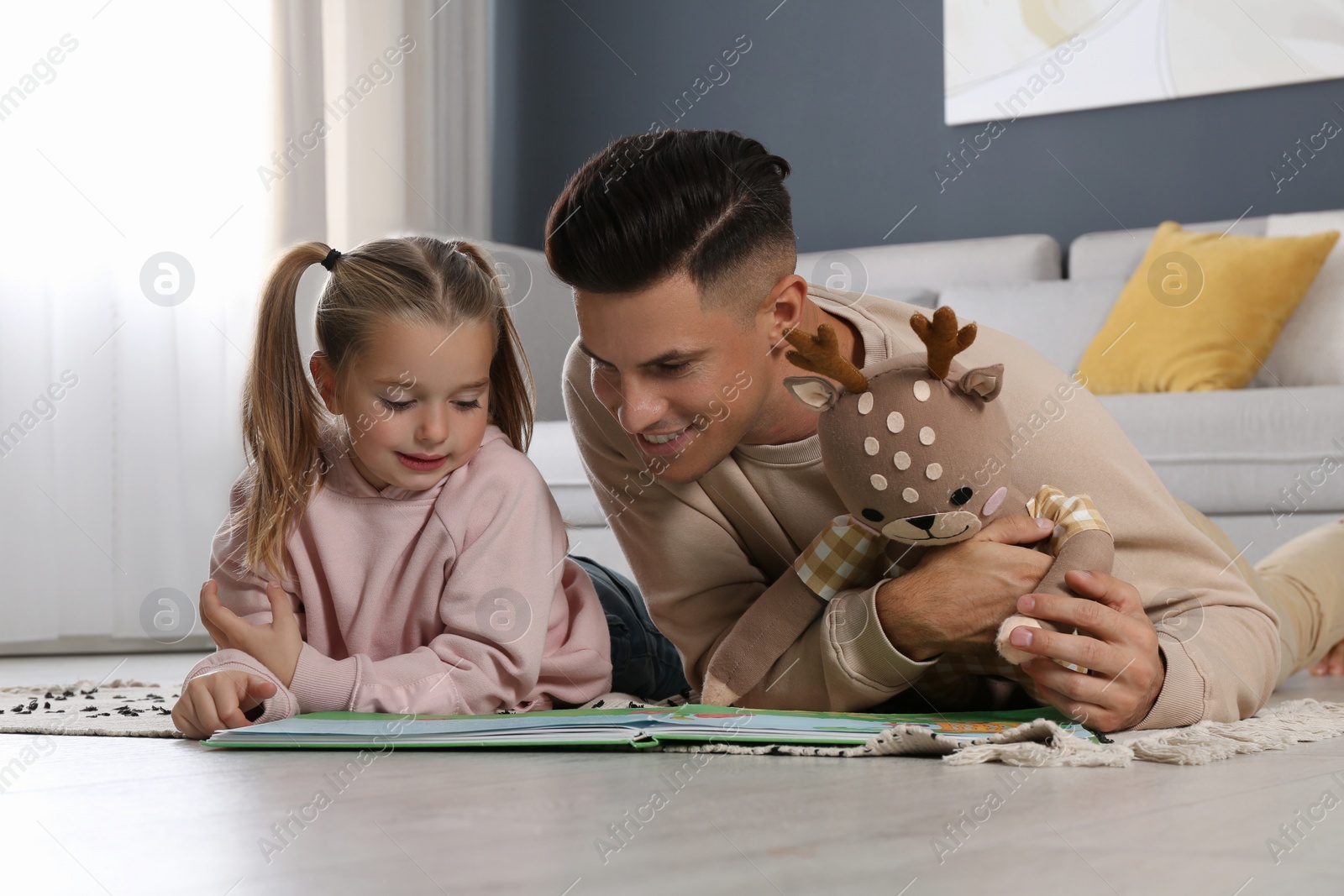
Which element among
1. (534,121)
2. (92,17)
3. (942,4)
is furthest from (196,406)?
(942,4)

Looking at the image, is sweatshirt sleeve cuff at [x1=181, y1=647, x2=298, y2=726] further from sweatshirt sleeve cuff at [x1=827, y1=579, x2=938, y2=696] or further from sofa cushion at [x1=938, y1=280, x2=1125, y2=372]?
sofa cushion at [x1=938, y1=280, x2=1125, y2=372]

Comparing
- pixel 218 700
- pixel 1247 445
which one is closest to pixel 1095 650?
pixel 218 700

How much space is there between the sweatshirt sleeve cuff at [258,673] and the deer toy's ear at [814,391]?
0.60m

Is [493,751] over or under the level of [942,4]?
under

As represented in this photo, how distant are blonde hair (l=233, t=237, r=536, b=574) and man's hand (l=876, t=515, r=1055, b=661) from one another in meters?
0.60

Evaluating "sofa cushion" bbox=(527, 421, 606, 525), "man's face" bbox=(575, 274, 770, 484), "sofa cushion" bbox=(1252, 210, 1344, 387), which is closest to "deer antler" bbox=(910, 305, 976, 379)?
"man's face" bbox=(575, 274, 770, 484)

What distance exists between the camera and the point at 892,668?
1.12 m

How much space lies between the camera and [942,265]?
3.25 meters

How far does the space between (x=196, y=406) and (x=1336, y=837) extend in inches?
104

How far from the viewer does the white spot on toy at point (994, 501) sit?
3.50 feet

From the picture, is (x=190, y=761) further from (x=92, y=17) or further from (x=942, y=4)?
(x=942, y=4)

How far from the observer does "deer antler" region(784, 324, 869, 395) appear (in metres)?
1.05

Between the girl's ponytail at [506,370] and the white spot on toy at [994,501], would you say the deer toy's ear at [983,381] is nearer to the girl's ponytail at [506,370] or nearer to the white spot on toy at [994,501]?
the white spot on toy at [994,501]

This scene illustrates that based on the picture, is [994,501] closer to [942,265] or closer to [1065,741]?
[1065,741]
